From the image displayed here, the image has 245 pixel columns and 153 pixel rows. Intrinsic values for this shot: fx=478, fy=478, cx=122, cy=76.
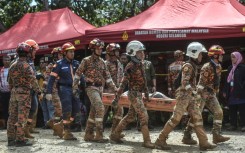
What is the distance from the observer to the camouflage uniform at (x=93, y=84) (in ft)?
30.9

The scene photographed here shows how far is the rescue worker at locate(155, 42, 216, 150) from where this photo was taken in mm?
8500

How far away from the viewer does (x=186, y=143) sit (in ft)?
30.9

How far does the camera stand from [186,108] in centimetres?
862

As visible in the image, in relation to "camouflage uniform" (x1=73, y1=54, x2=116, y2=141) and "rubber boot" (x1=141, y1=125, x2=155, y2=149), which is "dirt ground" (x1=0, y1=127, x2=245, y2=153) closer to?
"rubber boot" (x1=141, y1=125, x2=155, y2=149)

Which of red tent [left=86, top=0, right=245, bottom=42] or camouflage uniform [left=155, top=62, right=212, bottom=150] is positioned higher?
red tent [left=86, top=0, right=245, bottom=42]

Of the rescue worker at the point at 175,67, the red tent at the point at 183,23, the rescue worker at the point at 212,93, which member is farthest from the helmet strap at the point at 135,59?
the red tent at the point at 183,23

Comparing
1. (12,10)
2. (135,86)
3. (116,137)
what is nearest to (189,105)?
(135,86)

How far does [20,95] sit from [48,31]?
776 centimetres

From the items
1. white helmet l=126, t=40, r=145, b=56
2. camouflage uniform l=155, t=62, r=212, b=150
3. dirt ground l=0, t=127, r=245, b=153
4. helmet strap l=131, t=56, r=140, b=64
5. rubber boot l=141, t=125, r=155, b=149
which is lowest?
dirt ground l=0, t=127, r=245, b=153

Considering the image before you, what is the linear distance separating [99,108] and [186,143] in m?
1.85

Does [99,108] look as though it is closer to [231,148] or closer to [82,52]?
[231,148]

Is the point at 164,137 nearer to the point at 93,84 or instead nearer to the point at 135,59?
the point at 135,59

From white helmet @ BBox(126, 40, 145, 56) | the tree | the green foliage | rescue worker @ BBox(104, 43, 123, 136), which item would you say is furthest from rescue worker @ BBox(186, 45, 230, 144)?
the green foliage

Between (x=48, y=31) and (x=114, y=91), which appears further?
(x=48, y=31)
